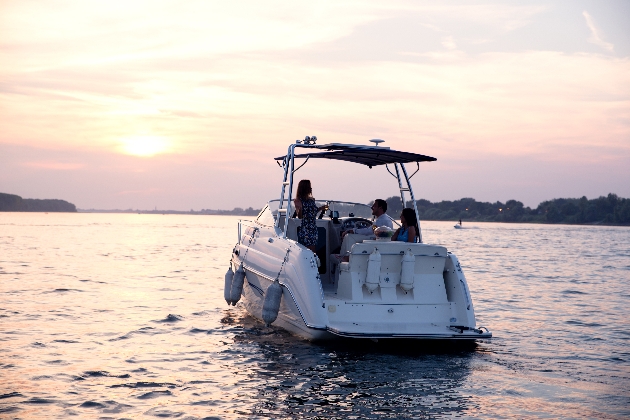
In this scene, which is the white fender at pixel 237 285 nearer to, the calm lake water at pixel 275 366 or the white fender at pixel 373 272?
the calm lake water at pixel 275 366

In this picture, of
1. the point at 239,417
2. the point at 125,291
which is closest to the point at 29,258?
the point at 125,291

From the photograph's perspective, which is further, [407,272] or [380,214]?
[380,214]

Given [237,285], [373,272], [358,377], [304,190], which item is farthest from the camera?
[237,285]

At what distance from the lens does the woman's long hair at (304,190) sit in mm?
10016

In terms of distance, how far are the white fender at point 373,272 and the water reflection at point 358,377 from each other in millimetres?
819

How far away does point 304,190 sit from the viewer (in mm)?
10062

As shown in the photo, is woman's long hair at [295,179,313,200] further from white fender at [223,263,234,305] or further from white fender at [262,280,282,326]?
white fender at [223,263,234,305]

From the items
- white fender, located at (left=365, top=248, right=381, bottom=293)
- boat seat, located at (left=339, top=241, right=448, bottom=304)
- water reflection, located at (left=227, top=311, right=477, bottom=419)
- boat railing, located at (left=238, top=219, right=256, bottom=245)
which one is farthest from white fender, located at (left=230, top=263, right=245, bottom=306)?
white fender, located at (left=365, top=248, right=381, bottom=293)

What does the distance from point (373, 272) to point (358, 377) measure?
5.87 ft

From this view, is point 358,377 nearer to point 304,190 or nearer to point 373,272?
point 373,272

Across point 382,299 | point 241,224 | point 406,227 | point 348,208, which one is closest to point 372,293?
point 382,299

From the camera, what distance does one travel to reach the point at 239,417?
578 cm

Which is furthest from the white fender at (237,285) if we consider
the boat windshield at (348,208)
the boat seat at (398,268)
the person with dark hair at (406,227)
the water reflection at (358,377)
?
the person with dark hair at (406,227)

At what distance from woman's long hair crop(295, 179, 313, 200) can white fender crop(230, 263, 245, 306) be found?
7.27ft
